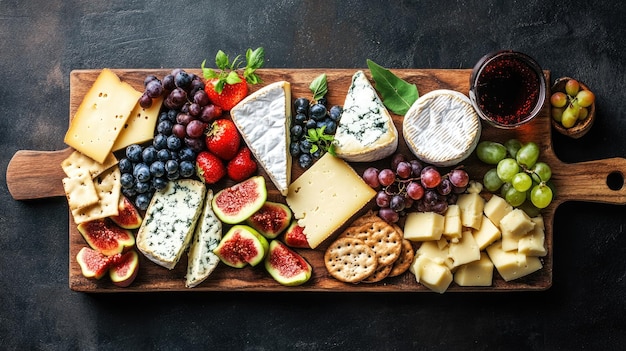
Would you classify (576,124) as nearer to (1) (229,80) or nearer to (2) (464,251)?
(2) (464,251)

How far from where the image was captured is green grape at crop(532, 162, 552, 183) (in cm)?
312

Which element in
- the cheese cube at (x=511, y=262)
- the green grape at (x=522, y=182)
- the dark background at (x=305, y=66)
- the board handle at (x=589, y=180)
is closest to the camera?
the green grape at (x=522, y=182)

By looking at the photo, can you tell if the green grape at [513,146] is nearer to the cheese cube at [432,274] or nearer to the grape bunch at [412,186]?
the grape bunch at [412,186]

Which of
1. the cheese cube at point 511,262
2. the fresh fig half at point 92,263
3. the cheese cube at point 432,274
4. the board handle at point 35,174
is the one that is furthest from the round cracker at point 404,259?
the board handle at point 35,174

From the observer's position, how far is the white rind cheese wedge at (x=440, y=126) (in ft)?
10.1

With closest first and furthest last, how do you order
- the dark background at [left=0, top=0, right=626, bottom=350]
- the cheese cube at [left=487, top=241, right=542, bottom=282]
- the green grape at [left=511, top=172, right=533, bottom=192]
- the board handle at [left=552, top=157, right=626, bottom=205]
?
the green grape at [left=511, top=172, right=533, bottom=192] → the cheese cube at [left=487, top=241, right=542, bottom=282] → the board handle at [left=552, top=157, right=626, bottom=205] → the dark background at [left=0, top=0, right=626, bottom=350]

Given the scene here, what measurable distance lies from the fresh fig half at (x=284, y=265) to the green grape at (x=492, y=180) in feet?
3.21

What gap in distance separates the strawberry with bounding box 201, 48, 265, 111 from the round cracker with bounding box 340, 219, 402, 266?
0.90 m

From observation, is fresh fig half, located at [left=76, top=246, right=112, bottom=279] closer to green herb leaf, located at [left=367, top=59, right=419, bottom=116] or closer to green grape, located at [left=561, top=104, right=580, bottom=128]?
green herb leaf, located at [left=367, top=59, right=419, bottom=116]

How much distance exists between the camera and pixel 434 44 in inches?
137

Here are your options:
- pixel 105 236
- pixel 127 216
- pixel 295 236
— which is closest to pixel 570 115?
pixel 295 236

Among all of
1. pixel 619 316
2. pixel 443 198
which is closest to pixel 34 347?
pixel 443 198

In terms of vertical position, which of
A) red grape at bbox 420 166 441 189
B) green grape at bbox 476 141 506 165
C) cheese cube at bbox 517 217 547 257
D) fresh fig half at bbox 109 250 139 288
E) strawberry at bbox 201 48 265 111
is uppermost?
strawberry at bbox 201 48 265 111

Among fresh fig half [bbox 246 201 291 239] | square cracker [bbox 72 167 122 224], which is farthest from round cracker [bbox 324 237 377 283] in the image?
square cracker [bbox 72 167 122 224]
